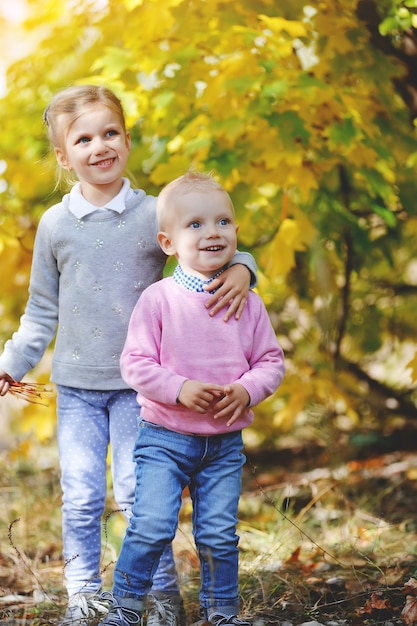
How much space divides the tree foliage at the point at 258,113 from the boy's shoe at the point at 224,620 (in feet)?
3.75

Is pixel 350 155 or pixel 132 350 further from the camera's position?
pixel 350 155

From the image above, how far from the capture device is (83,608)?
229 centimetres

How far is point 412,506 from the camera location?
3850mm

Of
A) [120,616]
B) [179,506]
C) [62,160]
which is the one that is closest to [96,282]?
[62,160]

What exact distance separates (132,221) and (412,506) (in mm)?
2220

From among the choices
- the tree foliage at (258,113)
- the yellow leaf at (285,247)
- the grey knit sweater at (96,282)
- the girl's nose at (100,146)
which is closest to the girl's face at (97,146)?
the girl's nose at (100,146)

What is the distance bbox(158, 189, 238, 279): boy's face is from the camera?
2.11 metres

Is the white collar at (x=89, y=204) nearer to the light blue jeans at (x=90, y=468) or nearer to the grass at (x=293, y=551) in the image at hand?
the light blue jeans at (x=90, y=468)

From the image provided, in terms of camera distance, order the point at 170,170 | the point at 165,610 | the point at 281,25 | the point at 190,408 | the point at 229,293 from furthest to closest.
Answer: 1. the point at 170,170
2. the point at 281,25
3. the point at 165,610
4. the point at 229,293
5. the point at 190,408

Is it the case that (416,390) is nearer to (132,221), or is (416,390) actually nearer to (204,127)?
(204,127)

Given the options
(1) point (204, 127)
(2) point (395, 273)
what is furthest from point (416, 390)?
(1) point (204, 127)

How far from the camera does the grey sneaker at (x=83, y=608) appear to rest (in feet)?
7.34

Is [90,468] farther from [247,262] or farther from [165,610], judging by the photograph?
[247,262]

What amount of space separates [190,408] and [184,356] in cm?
14
